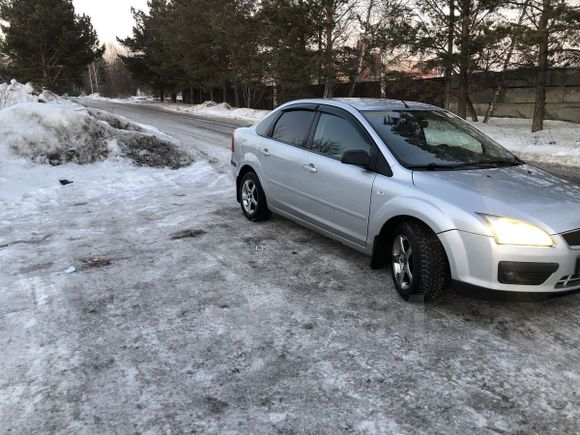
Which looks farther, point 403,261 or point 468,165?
point 468,165

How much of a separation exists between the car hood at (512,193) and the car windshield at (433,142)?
20 cm

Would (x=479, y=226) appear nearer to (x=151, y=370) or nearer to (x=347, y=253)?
(x=347, y=253)

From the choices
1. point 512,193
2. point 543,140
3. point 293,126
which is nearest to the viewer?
point 512,193

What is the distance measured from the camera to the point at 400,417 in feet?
8.60

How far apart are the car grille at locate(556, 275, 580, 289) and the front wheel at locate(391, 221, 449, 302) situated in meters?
0.76

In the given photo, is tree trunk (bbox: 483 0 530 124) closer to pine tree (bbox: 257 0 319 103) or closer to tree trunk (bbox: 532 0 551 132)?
tree trunk (bbox: 532 0 551 132)

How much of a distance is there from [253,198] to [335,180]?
1.94 m

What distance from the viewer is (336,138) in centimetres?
485

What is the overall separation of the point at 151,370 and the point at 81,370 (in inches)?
17.4

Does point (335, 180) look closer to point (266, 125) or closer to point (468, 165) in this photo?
point (468, 165)

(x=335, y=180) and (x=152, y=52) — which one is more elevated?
(x=152, y=52)

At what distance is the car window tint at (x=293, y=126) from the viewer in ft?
17.5

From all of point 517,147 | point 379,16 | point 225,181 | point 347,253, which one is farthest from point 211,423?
point 379,16

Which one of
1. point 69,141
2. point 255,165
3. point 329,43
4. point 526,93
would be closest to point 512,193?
point 255,165
